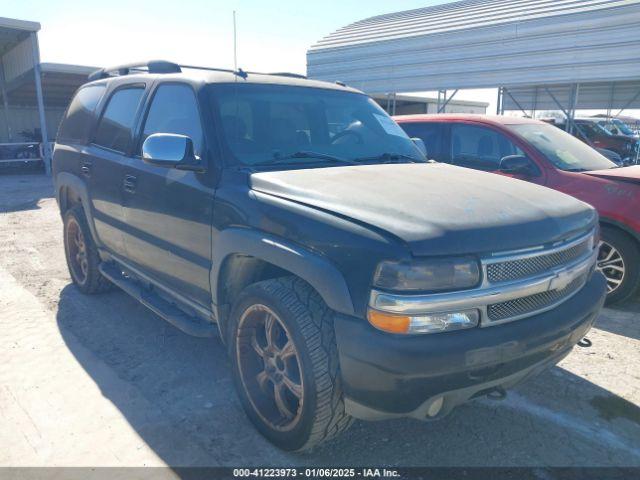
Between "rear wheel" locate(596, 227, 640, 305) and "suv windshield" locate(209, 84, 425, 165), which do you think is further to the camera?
"rear wheel" locate(596, 227, 640, 305)

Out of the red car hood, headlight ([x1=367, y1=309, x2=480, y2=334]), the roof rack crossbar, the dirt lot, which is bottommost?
the dirt lot

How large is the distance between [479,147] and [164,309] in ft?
13.1

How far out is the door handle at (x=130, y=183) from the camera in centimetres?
365

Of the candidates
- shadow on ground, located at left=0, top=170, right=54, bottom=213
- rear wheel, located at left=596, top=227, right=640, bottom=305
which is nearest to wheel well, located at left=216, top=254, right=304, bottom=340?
rear wheel, located at left=596, top=227, right=640, bottom=305

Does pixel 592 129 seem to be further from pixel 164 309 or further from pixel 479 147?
pixel 164 309

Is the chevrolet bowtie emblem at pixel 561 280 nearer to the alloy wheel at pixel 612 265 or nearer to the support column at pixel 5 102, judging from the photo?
the alloy wheel at pixel 612 265

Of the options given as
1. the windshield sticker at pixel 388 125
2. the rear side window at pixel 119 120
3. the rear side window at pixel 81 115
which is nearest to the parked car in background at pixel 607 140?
the windshield sticker at pixel 388 125

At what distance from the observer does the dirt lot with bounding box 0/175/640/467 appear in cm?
264

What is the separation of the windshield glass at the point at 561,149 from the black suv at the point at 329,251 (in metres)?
2.20

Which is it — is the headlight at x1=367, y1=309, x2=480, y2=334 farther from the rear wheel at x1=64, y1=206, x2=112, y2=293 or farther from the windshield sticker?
the rear wheel at x1=64, y1=206, x2=112, y2=293

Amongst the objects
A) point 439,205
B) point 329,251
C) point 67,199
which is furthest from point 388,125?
point 67,199

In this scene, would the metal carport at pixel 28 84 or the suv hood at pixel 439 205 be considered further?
the metal carport at pixel 28 84

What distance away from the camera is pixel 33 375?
3418mm

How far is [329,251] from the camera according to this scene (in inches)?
87.2
